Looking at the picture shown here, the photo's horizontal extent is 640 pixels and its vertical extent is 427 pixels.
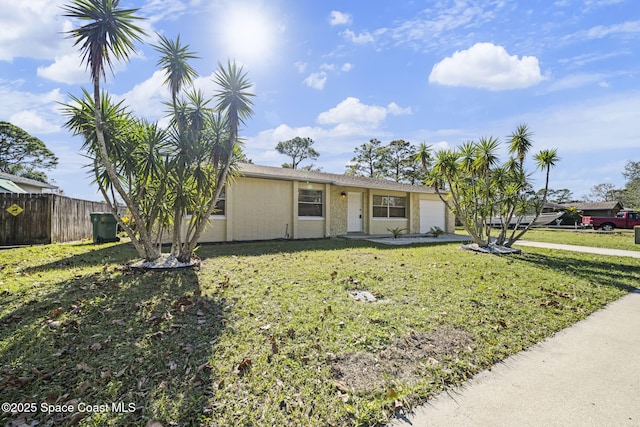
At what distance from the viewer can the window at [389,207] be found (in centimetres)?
1662

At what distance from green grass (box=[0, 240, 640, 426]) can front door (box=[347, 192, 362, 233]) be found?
29.5 feet

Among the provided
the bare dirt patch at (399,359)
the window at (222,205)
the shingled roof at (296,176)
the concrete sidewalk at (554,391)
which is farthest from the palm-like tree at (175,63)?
the concrete sidewalk at (554,391)

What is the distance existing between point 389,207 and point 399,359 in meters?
14.7

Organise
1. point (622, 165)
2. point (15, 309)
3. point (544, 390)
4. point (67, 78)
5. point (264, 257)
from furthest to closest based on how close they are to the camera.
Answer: point (622, 165)
point (264, 257)
point (67, 78)
point (15, 309)
point (544, 390)

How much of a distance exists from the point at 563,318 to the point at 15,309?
749 cm

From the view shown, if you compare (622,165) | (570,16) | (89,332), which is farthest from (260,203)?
(622,165)

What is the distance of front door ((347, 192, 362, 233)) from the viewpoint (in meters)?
15.7

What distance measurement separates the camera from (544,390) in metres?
2.48

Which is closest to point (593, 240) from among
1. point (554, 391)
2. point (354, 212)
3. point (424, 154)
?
point (424, 154)

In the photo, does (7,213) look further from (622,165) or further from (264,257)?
(622,165)

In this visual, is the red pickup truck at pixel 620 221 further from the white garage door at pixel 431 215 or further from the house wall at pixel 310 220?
the house wall at pixel 310 220

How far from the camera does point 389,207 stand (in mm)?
17078

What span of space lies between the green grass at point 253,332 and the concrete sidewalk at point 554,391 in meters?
0.16

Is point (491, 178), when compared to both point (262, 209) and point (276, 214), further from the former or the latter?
point (262, 209)
